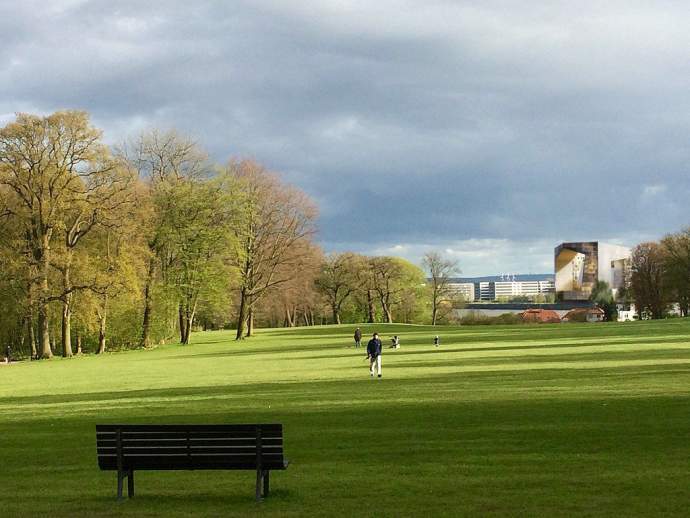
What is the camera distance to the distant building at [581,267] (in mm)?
181625

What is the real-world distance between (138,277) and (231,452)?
60.6 meters

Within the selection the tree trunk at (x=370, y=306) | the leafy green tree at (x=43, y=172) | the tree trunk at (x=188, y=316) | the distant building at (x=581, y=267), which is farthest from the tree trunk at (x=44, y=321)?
the distant building at (x=581, y=267)

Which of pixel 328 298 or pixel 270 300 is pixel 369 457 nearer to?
pixel 270 300

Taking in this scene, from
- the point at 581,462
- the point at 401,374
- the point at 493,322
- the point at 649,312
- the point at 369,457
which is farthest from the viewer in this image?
the point at 649,312

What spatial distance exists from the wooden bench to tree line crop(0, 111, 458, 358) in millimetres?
52930

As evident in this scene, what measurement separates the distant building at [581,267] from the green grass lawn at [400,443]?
500ft

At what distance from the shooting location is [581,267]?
182 metres

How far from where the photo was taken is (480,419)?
60.0 feet

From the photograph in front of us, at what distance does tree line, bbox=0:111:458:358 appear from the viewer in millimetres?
61531

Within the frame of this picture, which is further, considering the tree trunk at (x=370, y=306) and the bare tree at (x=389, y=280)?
the tree trunk at (x=370, y=306)

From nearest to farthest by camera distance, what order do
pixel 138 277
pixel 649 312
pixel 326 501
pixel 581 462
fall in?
pixel 326 501 → pixel 581 462 → pixel 138 277 → pixel 649 312

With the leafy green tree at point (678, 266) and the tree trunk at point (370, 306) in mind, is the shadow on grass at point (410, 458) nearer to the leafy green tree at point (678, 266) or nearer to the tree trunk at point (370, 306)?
the leafy green tree at point (678, 266)

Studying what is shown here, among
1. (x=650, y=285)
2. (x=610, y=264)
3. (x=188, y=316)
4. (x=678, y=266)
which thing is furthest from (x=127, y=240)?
(x=610, y=264)

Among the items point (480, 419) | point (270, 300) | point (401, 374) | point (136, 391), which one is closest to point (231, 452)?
point (480, 419)
